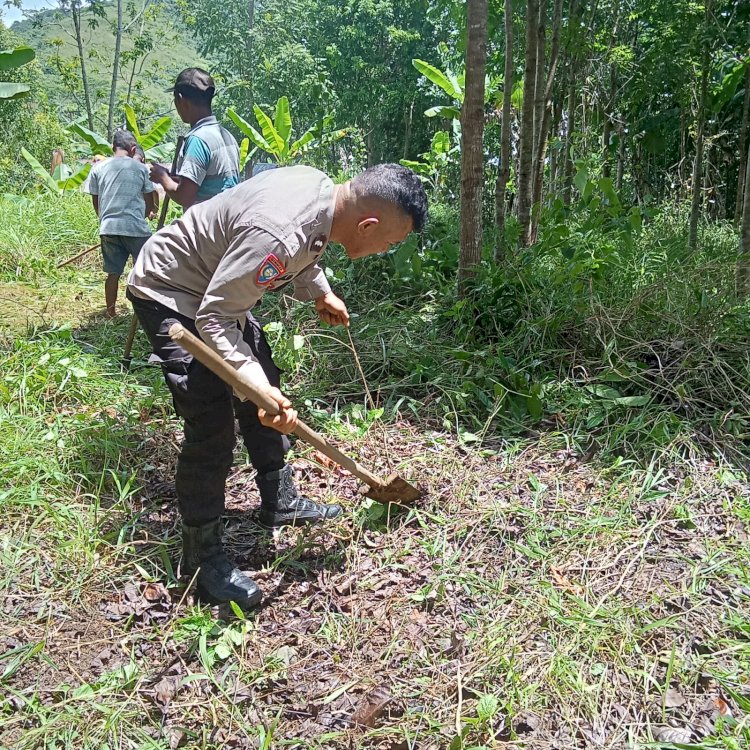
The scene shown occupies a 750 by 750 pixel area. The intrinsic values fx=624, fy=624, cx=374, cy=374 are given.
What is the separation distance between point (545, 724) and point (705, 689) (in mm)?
529

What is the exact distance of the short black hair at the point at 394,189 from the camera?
1.93 meters

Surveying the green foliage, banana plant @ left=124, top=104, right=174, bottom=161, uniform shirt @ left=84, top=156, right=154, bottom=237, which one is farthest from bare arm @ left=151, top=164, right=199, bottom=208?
the green foliage

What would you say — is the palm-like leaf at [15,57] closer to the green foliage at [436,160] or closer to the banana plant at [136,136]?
the banana plant at [136,136]

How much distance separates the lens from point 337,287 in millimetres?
4672

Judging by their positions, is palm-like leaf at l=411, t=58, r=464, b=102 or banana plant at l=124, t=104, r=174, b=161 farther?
palm-like leaf at l=411, t=58, r=464, b=102

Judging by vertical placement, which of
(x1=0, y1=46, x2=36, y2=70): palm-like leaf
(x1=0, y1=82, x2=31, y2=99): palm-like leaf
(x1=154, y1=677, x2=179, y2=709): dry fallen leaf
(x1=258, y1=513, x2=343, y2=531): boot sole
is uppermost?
(x1=0, y1=46, x2=36, y2=70): palm-like leaf

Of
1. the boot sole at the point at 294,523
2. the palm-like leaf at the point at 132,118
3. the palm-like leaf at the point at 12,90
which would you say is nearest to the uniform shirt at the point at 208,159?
the palm-like leaf at the point at 12,90

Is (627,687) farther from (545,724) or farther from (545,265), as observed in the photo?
(545,265)

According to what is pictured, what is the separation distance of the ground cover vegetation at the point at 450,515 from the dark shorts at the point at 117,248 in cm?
40

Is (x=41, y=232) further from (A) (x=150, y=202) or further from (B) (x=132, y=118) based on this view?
(A) (x=150, y=202)

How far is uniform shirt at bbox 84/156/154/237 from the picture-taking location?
14.6 ft

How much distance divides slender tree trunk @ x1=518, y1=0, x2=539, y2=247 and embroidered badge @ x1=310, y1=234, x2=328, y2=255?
2931 mm

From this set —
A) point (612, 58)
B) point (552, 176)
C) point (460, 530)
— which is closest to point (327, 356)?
point (460, 530)

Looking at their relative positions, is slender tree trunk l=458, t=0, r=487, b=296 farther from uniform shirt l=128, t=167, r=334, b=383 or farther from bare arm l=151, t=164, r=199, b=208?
uniform shirt l=128, t=167, r=334, b=383
